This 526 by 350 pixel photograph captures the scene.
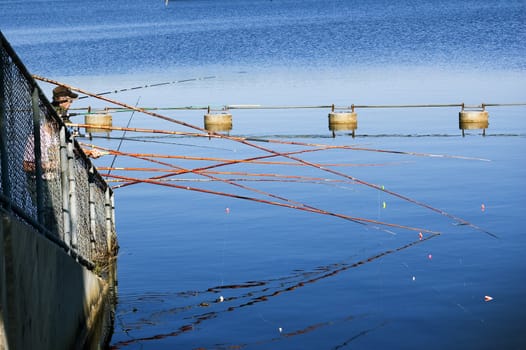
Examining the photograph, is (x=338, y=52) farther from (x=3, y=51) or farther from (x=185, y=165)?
(x=3, y=51)

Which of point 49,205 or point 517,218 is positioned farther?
point 517,218

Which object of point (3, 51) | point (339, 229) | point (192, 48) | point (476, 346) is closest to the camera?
point (3, 51)

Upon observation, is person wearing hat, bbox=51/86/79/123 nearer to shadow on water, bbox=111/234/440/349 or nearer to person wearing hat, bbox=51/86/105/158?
person wearing hat, bbox=51/86/105/158

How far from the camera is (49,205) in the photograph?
36.9 ft

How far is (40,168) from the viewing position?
10.5m

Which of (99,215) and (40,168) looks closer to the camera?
(40,168)

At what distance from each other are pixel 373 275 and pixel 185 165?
13043mm

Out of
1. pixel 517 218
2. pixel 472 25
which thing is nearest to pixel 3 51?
pixel 517 218

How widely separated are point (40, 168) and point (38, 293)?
192 centimetres

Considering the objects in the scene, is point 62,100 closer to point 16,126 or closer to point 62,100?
point 62,100

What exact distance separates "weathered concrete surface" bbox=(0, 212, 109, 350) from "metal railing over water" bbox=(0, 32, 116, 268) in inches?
11.2

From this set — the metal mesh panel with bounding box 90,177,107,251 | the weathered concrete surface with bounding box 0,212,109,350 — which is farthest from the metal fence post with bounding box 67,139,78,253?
the metal mesh panel with bounding box 90,177,107,251

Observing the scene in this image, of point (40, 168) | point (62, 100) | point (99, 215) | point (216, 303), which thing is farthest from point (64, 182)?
point (99, 215)

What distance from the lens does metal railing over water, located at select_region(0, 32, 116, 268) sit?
899 centimetres
